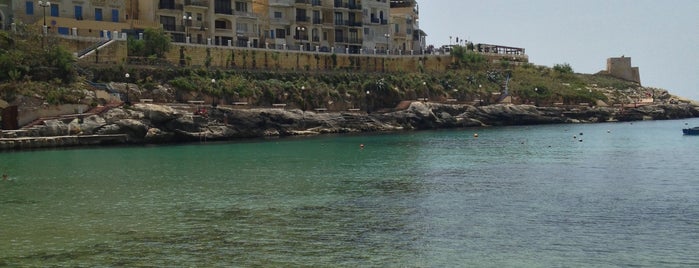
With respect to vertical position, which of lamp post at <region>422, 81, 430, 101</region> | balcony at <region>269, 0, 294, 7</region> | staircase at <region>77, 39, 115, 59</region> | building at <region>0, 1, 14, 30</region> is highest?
balcony at <region>269, 0, 294, 7</region>

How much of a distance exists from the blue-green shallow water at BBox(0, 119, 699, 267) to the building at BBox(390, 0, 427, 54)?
63165mm

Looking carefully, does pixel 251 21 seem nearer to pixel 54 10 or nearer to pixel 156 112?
pixel 54 10

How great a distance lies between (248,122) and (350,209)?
174 feet

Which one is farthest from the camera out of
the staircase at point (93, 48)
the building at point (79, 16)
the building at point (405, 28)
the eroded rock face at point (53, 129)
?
the building at point (405, 28)

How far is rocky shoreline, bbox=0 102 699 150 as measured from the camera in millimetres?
75625

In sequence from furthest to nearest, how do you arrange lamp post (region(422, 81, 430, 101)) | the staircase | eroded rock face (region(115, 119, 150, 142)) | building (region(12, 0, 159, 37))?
1. lamp post (region(422, 81, 430, 101))
2. building (region(12, 0, 159, 37))
3. the staircase
4. eroded rock face (region(115, 119, 150, 142))

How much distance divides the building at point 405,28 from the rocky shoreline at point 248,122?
58.5 ft

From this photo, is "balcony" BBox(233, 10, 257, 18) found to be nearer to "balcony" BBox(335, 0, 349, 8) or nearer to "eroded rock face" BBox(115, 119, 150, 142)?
"balcony" BBox(335, 0, 349, 8)

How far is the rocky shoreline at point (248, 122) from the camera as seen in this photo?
75625 millimetres

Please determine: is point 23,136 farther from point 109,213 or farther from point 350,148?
point 109,213

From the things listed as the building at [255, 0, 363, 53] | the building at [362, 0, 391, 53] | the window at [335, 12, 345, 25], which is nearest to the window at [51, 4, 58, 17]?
the building at [255, 0, 363, 53]

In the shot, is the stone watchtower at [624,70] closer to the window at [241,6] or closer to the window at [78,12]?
the window at [241,6]

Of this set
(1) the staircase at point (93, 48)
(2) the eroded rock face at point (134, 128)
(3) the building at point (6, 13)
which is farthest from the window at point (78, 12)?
(2) the eroded rock face at point (134, 128)

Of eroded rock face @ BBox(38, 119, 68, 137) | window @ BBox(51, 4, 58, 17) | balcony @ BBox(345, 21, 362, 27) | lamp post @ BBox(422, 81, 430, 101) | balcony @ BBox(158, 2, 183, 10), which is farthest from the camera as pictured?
balcony @ BBox(345, 21, 362, 27)
